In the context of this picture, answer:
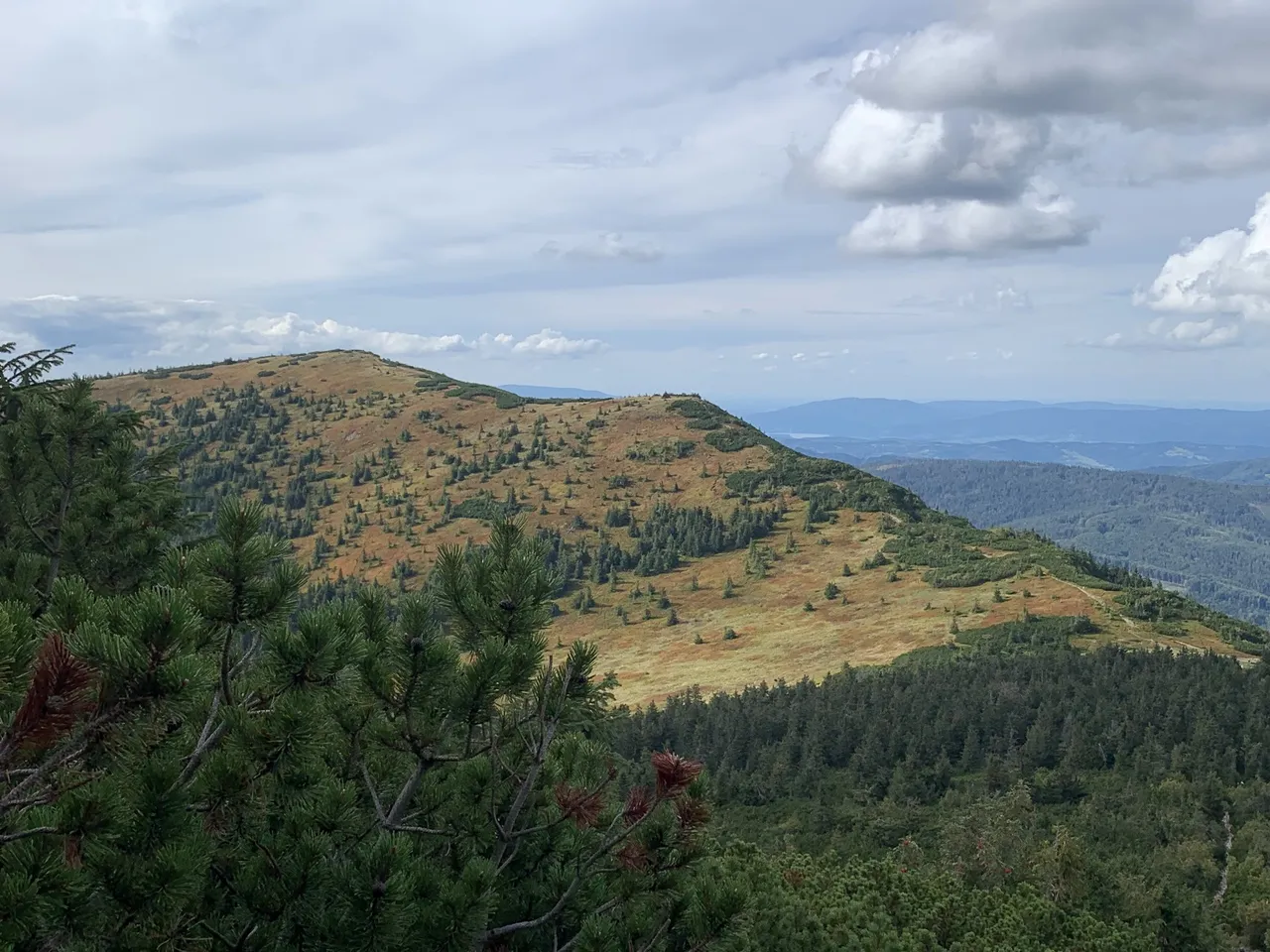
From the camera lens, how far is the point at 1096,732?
56.8 m

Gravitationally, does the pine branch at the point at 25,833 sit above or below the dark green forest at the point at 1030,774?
above

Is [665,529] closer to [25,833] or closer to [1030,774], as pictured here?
[1030,774]

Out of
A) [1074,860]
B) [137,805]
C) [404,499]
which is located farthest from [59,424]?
[404,499]

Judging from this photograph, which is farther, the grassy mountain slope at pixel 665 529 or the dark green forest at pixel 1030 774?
the grassy mountain slope at pixel 665 529

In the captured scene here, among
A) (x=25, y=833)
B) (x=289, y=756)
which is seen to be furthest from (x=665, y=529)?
(x=25, y=833)

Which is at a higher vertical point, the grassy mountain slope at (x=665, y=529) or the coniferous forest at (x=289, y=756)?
the coniferous forest at (x=289, y=756)

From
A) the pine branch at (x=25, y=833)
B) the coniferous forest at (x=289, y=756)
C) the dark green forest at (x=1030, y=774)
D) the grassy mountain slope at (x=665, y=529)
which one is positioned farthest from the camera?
the grassy mountain slope at (x=665, y=529)

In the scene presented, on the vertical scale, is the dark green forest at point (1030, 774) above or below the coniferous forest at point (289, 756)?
below

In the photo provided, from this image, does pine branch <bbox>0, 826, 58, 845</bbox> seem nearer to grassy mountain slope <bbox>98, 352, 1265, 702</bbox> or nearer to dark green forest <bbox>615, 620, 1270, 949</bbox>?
dark green forest <bbox>615, 620, 1270, 949</bbox>

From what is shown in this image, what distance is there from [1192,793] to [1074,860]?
26.3m

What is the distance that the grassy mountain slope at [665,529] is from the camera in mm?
91688

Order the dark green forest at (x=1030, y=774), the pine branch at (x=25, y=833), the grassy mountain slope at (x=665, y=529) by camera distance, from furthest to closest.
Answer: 1. the grassy mountain slope at (x=665, y=529)
2. the dark green forest at (x=1030, y=774)
3. the pine branch at (x=25, y=833)

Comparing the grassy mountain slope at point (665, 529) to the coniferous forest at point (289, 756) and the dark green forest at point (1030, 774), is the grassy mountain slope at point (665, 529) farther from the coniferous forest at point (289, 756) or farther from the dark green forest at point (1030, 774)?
Result: the coniferous forest at point (289, 756)

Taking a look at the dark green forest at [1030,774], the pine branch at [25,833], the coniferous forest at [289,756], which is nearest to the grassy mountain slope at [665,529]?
the dark green forest at [1030,774]
